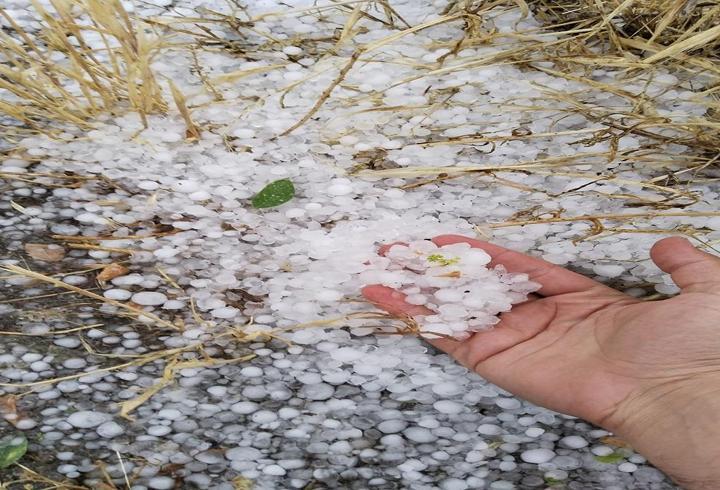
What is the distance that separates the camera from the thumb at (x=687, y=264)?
1.16 meters

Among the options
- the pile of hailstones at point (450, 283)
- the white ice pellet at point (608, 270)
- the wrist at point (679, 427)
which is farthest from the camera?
the white ice pellet at point (608, 270)

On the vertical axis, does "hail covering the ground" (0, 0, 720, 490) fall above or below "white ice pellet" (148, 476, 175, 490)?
above

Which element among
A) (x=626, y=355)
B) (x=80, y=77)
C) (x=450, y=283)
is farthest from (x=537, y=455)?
(x=80, y=77)

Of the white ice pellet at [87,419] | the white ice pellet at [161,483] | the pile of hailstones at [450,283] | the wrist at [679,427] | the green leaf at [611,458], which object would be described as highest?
the pile of hailstones at [450,283]

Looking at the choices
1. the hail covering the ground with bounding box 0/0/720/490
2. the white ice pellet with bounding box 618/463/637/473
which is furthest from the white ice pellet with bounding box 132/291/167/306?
the white ice pellet with bounding box 618/463/637/473

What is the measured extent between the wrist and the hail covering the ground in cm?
6

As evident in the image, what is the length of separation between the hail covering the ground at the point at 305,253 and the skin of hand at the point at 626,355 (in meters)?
0.04

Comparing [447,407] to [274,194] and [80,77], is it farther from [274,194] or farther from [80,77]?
[80,77]

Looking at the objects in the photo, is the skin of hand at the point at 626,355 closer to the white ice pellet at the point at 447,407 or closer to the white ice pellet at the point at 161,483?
the white ice pellet at the point at 447,407

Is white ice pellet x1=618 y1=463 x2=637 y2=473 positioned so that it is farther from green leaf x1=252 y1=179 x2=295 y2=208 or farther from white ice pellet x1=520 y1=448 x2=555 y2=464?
green leaf x1=252 y1=179 x2=295 y2=208

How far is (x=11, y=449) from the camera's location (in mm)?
1114

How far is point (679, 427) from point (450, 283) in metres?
0.37

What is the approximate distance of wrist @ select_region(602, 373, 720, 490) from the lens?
103 centimetres

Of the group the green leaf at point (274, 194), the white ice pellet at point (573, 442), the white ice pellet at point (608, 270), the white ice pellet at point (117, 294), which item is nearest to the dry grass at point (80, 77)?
the green leaf at point (274, 194)
